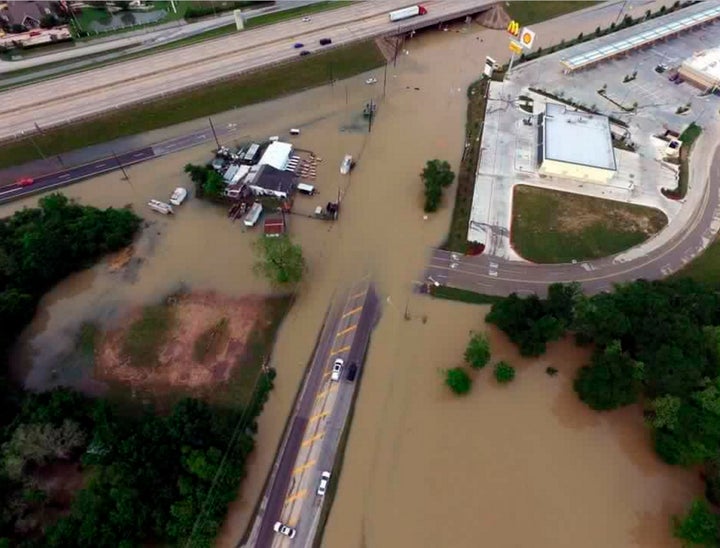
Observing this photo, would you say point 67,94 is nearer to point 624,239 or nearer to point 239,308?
point 239,308

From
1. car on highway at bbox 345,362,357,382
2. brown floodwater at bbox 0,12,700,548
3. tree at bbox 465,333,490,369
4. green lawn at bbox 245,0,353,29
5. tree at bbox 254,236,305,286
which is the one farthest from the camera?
green lawn at bbox 245,0,353,29

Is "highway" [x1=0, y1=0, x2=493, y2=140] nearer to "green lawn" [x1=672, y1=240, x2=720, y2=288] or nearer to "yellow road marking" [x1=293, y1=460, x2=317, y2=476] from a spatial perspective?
"yellow road marking" [x1=293, y1=460, x2=317, y2=476]

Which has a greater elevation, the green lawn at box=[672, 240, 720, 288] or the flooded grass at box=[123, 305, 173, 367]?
the green lawn at box=[672, 240, 720, 288]

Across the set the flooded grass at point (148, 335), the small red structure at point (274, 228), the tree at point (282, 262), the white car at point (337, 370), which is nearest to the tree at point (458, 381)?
the white car at point (337, 370)

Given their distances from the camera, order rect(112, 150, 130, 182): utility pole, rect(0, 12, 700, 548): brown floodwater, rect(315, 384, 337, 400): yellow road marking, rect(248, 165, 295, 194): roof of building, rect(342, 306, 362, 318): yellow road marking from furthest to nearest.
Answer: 1. rect(112, 150, 130, 182): utility pole
2. rect(248, 165, 295, 194): roof of building
3. rect(342, 306, 362, 318): yellow road marking
4. rect(315, 384, 337, 400): yellow road marking
5. rect(0, 12, 700, 548): brown floodwater

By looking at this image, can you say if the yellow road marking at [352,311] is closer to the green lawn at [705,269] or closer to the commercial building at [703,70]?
the green lawn at [705,269]

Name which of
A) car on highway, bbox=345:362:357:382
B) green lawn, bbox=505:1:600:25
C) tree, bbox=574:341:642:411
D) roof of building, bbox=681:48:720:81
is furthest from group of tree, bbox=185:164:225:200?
roof of building, bbox=681:48:720:81

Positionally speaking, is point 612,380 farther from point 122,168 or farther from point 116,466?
point 122,168
